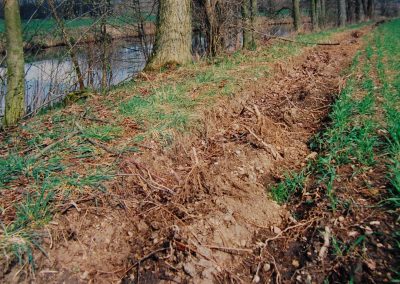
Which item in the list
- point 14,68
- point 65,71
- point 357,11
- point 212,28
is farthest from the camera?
point 357,11

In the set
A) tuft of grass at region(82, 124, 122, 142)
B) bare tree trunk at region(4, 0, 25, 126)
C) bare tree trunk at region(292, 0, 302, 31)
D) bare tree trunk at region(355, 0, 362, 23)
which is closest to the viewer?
tuft of grass at region(82, 124, 122, 142)

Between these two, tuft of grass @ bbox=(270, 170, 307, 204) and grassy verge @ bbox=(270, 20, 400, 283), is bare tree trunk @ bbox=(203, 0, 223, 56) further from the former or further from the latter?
tuft of grass @ bbox=(270, 170, 307, 204)

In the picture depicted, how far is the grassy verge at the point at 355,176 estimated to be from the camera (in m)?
1.89

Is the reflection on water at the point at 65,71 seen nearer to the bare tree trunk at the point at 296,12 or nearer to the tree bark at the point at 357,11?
the bare tree trunk at the point at 296,12

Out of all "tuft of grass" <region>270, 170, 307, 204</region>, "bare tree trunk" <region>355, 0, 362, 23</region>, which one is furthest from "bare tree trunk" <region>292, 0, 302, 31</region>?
"bare tree trunk" <region>355, 0, 362, 23</region>

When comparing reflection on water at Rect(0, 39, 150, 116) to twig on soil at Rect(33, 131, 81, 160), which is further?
reflection on water at Rect(0, 39, 150, 116)

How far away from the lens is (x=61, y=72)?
575 cm

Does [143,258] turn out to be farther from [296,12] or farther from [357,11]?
[357,11]

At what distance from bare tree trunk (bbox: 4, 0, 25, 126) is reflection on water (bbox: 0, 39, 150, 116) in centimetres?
15

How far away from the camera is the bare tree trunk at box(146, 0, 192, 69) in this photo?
18.9 feet

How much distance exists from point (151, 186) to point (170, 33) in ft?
13.4

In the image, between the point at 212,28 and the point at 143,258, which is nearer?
the point at 143,258

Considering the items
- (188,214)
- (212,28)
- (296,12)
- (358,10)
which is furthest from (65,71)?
(358,10)

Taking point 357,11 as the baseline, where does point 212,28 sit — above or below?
below
